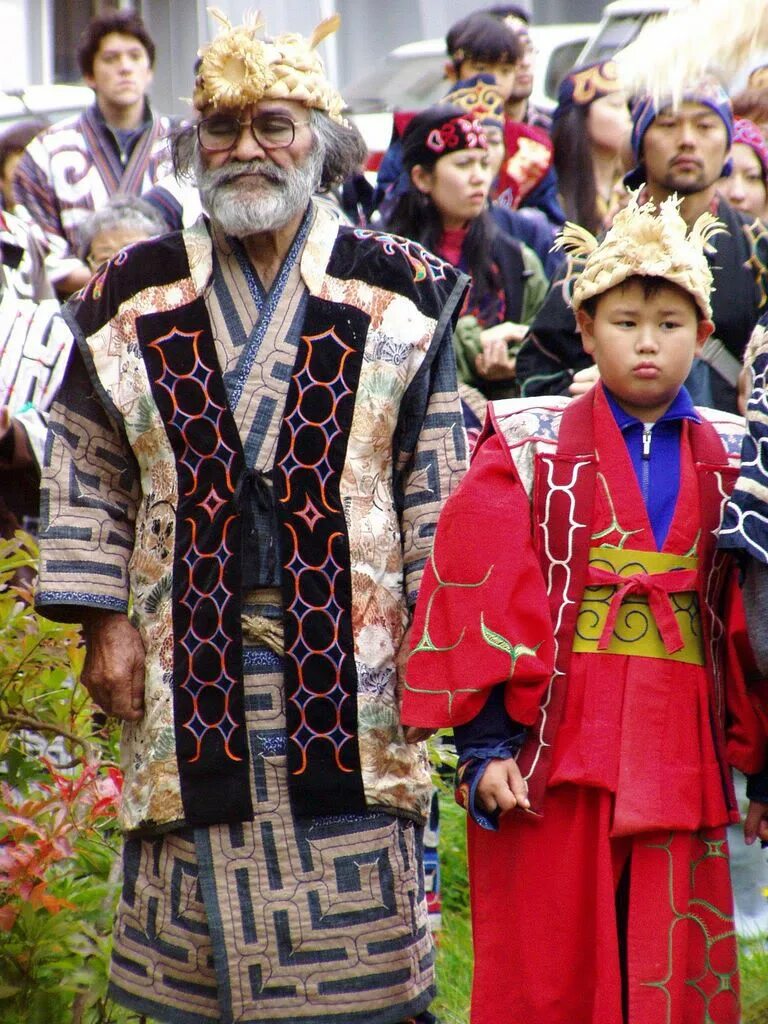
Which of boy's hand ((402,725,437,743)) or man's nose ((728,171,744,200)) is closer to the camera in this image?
boy's hand ((402,725,437,743))

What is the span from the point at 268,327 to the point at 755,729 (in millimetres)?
1281

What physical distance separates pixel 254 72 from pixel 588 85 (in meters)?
3.64

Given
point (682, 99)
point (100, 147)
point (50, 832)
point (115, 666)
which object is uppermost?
point (100, 147)

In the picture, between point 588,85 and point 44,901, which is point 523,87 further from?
point 44,901

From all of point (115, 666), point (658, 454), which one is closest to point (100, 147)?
point (115, 666)

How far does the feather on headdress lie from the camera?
3.63 m

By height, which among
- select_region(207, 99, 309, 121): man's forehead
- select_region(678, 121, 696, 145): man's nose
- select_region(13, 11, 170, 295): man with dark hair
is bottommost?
select_region(207, 99, 309, 121): man's forehead

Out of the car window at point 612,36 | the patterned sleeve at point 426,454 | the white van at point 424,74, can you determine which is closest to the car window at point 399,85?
the white van at point 424,74

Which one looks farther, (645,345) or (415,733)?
(415,733)

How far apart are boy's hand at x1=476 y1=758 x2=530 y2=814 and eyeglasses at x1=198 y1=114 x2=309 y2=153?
4.64 feet

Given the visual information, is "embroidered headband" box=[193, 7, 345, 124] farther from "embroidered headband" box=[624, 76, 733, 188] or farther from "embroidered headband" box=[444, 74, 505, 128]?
"embroidered headband" box=[444, 74, 505, 128]

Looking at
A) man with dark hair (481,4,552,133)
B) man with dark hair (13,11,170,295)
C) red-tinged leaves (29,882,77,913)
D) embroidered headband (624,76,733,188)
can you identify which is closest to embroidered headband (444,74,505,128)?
man with dark hair (481,4,552,133)

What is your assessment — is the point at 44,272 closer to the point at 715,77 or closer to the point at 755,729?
the point at 715,77

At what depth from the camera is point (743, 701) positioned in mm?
3549
